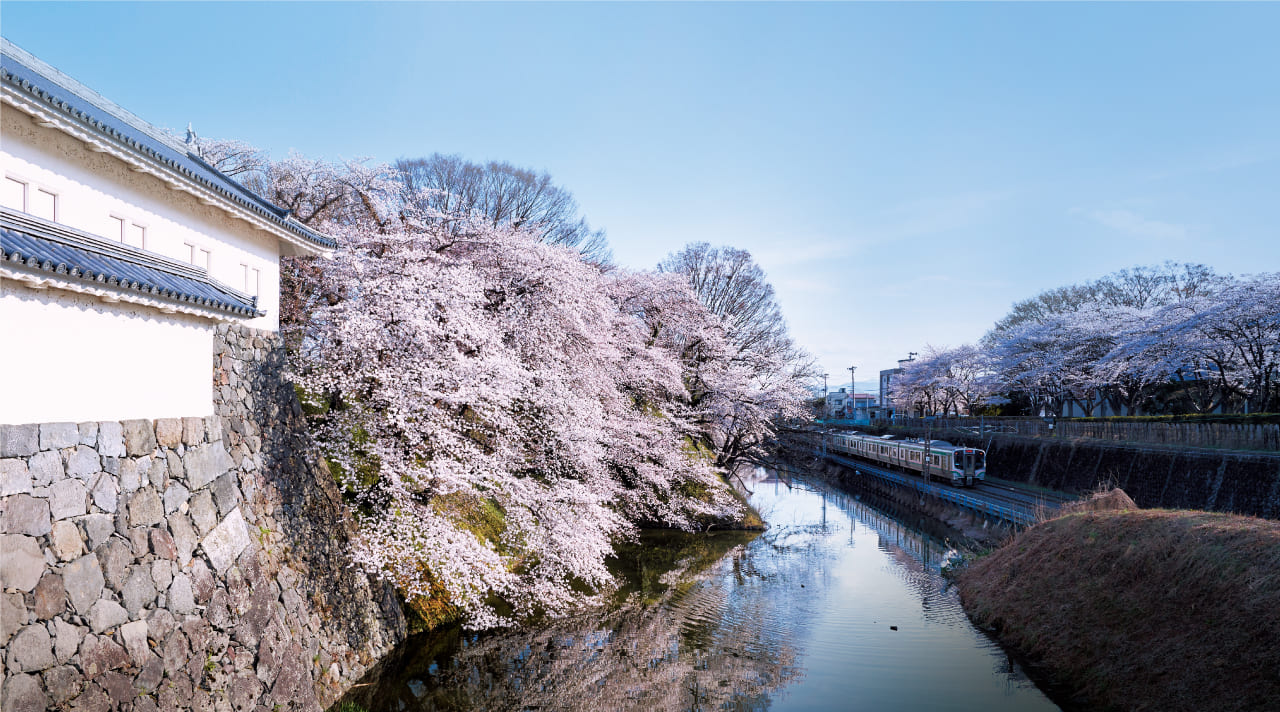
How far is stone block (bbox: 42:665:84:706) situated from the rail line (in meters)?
18.8

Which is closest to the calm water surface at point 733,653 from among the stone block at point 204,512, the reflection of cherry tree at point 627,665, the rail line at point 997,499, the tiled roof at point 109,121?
the reflection of cherry tree at point 627,665

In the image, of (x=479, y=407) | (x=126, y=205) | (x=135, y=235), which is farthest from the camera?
(x=479, y=407)

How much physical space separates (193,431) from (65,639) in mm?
2554

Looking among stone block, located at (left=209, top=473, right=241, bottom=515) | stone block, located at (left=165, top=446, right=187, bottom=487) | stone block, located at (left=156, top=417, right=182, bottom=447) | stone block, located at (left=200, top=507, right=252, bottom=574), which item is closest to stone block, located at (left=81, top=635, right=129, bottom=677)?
stone block, located at (left=200, top=507, right=252, bottom=574)

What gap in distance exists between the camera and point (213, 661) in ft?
23.6

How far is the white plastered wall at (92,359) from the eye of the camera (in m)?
5.71

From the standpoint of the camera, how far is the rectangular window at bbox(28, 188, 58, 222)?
6785 millimetres

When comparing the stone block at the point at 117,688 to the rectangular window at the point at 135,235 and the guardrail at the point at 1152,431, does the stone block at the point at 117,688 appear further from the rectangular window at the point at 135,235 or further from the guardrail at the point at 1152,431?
the guardrail at the point at 1152,431

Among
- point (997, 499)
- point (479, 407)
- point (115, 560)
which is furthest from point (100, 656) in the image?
point (997, 499)

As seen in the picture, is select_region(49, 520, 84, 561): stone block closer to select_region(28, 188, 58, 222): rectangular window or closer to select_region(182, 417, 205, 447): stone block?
select_region(182, 417, 205, 447): stone block

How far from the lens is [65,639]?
585cm

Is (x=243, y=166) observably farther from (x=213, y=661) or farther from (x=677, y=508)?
(x=213, y=661)

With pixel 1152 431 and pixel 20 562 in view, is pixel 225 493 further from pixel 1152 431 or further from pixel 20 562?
pixel 1152 431

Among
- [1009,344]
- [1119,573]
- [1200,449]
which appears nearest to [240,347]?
[1119,573]
